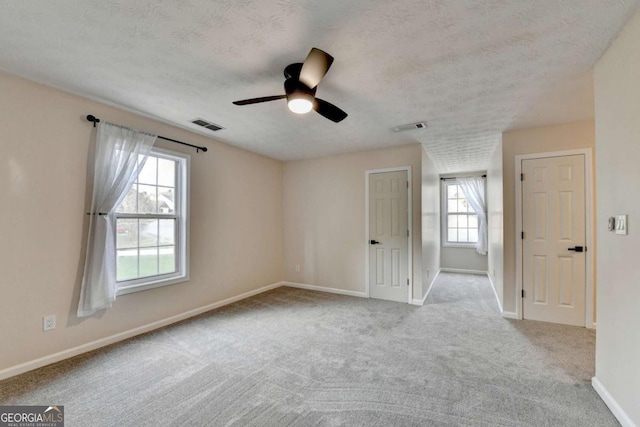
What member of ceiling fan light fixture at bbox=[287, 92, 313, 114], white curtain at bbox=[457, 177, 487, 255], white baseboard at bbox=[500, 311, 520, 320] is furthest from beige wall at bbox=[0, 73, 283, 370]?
white curtain at bbox=[457, 177, 487, 255]

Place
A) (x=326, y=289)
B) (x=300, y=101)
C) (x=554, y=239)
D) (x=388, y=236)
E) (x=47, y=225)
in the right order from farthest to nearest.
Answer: (x=326, y=289) → (x=388, y=236) → (x=554, y=239) → (x=47, y=225) → (x=300, y=101)

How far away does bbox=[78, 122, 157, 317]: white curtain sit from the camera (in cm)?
250

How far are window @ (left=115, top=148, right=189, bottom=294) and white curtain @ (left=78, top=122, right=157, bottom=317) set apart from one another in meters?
0.20

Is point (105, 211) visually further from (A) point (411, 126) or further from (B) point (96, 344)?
(A) point (411, 126)

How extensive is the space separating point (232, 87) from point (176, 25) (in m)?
0.74

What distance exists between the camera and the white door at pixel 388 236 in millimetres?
4180

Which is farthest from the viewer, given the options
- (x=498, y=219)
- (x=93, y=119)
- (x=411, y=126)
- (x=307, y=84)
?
(x=498, y=219)

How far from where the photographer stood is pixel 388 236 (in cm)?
431

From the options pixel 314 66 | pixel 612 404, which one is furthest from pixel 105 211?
pixel 612 404

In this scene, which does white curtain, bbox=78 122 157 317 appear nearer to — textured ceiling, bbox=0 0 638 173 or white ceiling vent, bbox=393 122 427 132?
textured ceiling, bbox=0 0 638 173

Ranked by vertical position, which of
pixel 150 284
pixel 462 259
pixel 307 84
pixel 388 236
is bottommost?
pixel 462 259

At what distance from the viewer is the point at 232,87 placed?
2352mm

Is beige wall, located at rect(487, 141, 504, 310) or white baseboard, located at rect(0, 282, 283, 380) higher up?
beige wall, located at rect(487, 141, 504, 310)

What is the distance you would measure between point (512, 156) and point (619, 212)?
1985 mm
